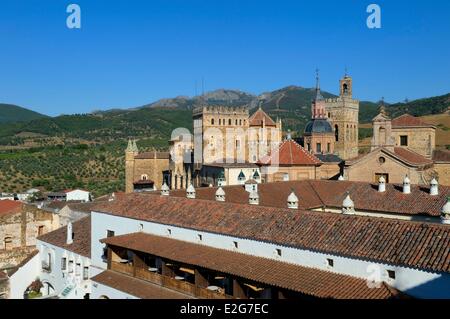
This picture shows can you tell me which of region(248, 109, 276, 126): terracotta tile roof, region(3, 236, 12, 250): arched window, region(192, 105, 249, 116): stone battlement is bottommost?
region(3, 236, 12, 250): arched window

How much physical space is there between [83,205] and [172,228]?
15.5m

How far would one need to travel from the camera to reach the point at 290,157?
34656mm

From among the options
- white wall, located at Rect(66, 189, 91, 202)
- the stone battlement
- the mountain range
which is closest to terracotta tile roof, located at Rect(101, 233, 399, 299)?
the stone battlement

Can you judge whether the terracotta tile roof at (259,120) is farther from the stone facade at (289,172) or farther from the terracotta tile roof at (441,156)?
the terracotta tile roof at (441,156)

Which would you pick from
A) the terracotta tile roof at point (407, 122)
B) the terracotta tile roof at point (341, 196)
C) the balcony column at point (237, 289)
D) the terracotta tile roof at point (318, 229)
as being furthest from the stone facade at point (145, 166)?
the balcony column at point (237, 289)

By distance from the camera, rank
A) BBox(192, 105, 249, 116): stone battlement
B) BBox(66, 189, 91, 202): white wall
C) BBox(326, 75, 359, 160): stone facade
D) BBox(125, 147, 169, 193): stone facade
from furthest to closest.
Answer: BBox(326, 75, 359, 160): stone facade → BBox(125, 147, 169, 193): stone facade → BBox(66, 189, 91, 202): white wall → BBox(192, 105, 249, 116): stone battlement

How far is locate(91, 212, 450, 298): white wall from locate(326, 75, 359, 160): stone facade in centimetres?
4300

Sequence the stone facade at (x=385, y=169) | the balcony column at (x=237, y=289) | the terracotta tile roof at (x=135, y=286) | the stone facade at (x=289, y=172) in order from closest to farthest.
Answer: the balcony column at (x=237, y=289) < the terracotta tile roof at (x=135, y=286) < the stone facade at (x=385, y=169) < the stone facade at (x=289, y=172)

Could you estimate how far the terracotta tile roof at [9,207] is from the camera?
29.1 m

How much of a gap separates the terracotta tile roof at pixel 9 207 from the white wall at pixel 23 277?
4.43 metres

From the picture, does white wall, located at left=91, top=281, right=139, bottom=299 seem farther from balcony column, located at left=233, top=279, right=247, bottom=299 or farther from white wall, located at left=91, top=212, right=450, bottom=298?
balcony column, located at left=233, top=279, right=247, bottom=299

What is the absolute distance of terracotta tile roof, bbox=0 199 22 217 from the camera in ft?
95.5

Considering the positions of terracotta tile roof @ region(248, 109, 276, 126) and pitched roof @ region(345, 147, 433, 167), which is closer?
pitched roof @ region(345, 147, 433, 167)

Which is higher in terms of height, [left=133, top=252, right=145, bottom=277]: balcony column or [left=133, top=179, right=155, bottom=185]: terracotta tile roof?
[left=133, top=252, right=145, bottom=277]: balcony column
